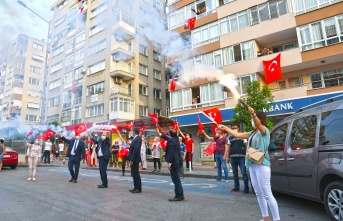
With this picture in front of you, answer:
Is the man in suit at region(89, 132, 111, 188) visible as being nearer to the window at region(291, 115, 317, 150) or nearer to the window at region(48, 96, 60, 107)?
the window at region(291, 115, 317, 150)

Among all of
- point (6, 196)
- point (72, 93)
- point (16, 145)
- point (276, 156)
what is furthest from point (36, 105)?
point (276, 156)

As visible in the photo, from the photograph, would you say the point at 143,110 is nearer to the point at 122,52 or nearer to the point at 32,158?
the point at 122,52

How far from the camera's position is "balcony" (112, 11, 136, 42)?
27438 millimetres

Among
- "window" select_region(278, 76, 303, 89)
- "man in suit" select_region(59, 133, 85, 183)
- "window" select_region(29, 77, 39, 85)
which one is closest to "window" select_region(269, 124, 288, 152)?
"man in suit" select_region(59, 133, 85, 183)

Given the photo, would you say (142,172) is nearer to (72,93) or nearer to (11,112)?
(72,93)

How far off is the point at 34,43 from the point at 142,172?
5280 cm

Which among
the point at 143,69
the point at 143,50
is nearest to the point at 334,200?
the point at 143,69

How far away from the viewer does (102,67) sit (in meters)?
31.7

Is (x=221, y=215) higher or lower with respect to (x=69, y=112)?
lower

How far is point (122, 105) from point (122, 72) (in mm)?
4093

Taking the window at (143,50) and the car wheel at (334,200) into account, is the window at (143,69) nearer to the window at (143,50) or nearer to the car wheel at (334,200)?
the window at (143,50)

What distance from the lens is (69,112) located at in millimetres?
34094

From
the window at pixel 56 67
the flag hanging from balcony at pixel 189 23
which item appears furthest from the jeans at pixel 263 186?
the window at pixel 56 67

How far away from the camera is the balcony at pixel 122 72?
30075mm
